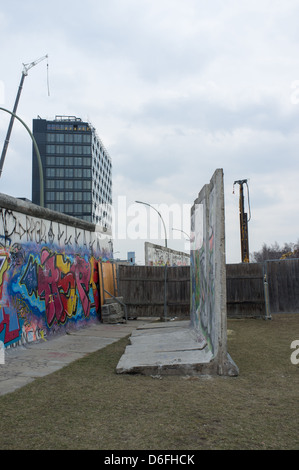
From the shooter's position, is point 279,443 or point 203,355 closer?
point 279,443

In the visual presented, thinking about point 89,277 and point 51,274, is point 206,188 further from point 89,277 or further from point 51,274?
point 89,277

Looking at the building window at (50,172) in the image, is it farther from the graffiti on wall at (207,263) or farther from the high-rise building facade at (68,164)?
the graffiti on wall at (207,263)

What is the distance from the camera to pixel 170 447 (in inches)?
113

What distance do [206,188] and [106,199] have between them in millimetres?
114915

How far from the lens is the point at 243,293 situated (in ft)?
41.5

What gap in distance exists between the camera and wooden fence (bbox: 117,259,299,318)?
1261 cm

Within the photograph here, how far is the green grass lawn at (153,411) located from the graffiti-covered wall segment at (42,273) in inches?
98.7

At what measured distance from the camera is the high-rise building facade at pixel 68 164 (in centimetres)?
9650

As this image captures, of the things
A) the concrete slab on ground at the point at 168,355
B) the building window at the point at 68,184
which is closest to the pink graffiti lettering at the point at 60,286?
the concrete slab on ground at the point at 168,355

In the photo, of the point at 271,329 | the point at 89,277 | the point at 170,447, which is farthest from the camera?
the point at 89,277

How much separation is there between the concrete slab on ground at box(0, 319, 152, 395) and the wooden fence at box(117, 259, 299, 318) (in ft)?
8.45

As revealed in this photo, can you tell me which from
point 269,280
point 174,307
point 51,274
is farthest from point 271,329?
point 51,274

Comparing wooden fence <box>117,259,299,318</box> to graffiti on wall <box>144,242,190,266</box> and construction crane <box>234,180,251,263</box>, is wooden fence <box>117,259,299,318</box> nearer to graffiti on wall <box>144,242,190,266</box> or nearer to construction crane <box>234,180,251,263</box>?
construction crane <box>234,180,251,263</box>

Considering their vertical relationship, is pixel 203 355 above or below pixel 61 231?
below
